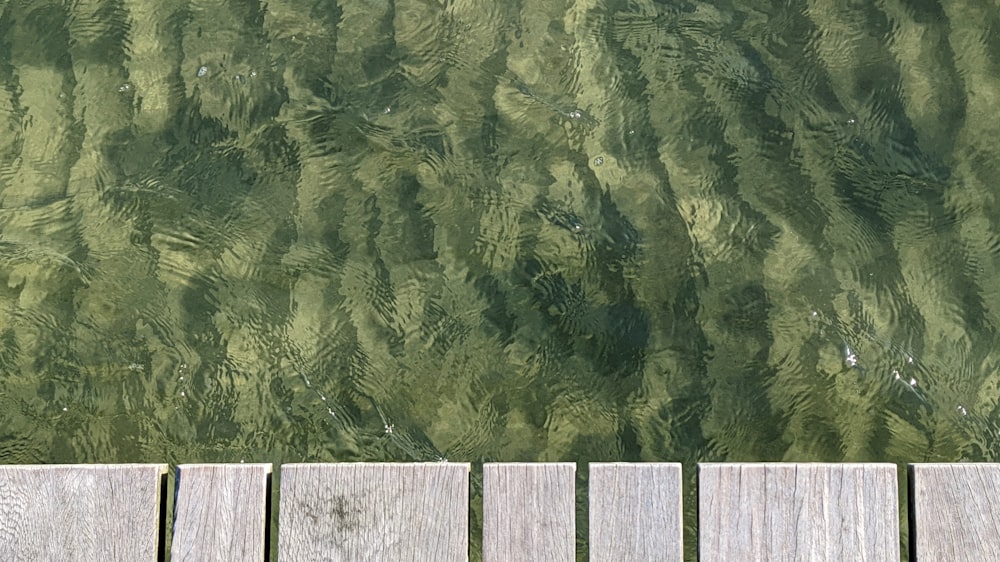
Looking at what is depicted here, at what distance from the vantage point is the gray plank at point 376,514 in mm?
1138

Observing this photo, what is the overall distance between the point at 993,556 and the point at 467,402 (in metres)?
0.95

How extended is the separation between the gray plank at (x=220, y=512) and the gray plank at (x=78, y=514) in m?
0.05

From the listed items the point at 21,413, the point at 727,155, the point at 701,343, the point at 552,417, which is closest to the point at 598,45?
the point at 727,155

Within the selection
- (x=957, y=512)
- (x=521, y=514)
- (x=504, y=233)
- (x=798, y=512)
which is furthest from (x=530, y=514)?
(x=957, y=512)

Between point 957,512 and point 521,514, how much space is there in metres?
0.72

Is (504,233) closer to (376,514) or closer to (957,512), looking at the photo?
(376,514)

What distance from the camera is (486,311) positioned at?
147cm

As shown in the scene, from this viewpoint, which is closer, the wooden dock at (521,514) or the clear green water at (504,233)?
the wooden dock at (521,514)

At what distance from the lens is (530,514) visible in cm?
114

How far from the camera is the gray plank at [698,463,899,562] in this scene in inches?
44.6

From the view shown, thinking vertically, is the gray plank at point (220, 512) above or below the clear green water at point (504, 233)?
below

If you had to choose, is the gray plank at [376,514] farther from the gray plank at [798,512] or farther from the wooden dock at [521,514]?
the gray plank at [798,512]

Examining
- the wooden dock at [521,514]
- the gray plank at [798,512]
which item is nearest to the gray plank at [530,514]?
the wooden dock at [521,514]

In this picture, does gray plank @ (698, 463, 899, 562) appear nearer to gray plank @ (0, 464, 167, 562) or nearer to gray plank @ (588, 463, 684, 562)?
gray plank @ (588, 463, 684, 562)
